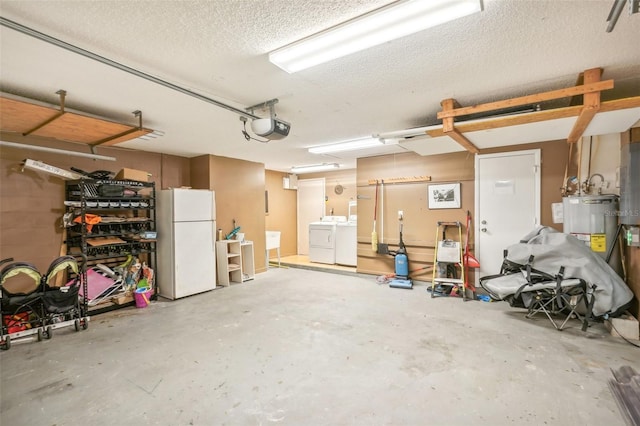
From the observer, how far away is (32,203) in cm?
369

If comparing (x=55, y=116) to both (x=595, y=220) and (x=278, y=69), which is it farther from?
(x=595, y=220)

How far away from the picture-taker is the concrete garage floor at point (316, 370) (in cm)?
187

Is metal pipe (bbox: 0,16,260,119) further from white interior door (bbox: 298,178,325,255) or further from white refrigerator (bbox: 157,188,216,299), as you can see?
white interior door (bbox: 298,178,325,255)

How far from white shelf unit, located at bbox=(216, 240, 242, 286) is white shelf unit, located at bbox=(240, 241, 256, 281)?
0.58 feet

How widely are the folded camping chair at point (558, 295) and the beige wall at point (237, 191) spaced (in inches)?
188

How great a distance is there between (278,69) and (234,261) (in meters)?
4.27

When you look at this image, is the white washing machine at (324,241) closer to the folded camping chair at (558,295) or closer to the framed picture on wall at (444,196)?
the framed picture on wall at (444,196)

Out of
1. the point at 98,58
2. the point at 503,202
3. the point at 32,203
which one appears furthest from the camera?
the point at 503,202

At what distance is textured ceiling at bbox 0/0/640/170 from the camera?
1562 millimetres

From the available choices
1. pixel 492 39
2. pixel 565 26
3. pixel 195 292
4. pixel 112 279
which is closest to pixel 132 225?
pixel 112 279

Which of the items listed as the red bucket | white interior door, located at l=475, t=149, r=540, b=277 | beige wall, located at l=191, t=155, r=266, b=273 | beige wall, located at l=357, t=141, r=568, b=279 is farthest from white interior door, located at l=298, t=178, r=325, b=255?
the red bucket

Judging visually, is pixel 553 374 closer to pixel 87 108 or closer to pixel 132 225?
pixel 87 108

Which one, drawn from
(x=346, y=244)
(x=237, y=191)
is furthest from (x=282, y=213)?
(x=346, y=244)

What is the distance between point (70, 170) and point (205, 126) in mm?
2129
